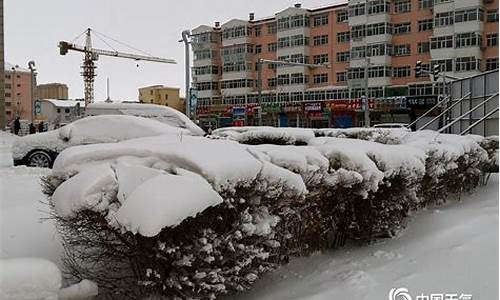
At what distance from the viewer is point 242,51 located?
61062 mm

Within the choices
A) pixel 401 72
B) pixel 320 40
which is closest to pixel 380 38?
pixel 401 72

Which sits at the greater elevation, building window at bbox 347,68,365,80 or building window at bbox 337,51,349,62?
building window at bbox 337,51,349,62

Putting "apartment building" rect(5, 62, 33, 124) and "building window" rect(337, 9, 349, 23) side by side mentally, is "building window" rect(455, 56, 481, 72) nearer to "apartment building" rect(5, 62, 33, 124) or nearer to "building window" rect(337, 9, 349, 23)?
"building window" rect(337, 9, 349, 23)

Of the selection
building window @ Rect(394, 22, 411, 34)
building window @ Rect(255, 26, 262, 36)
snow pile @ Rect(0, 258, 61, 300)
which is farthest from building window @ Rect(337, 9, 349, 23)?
snow pile @ Rect(0, 258, 61, 300)

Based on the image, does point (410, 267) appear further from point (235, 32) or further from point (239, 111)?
point (235, 32)

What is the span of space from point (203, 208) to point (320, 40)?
176 feet

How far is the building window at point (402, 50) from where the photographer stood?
49.4 m

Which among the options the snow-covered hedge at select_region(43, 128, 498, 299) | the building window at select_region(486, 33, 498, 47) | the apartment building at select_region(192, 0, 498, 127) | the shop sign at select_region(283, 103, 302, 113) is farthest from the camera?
the shop sign at select_region(283, 103, 302, 113)

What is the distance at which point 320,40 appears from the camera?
183ft

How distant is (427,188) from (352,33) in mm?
Result: 46994

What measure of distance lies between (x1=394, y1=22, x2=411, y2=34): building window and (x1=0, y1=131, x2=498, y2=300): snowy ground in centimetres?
4540

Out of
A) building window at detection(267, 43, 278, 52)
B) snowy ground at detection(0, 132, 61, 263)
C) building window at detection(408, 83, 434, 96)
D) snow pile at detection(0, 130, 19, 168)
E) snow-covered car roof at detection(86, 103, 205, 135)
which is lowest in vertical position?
snowy ground at detection(0, 132, 61, 263)

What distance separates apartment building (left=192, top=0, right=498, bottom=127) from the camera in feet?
147

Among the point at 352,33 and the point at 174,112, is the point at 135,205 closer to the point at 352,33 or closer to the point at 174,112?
the point at 174,112
